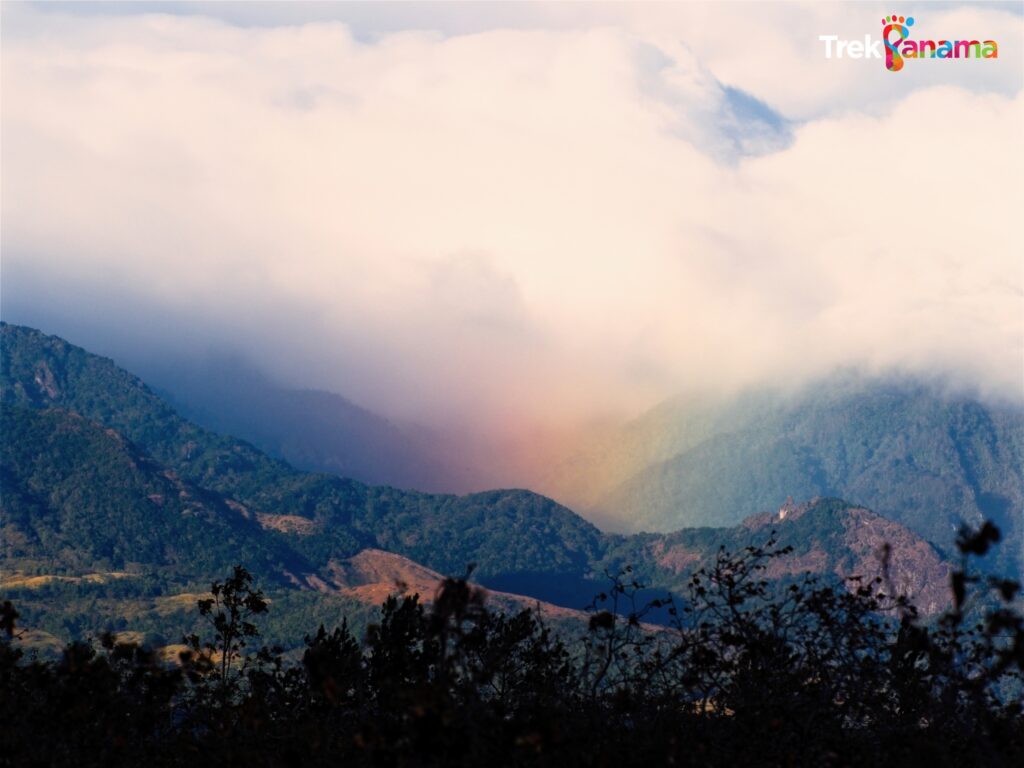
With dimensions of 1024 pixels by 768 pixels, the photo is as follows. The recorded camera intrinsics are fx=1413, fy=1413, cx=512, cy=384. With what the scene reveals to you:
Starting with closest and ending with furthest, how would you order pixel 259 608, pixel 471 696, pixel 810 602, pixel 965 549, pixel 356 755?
1. pixel 965 549
2. pixel 471 696
3. pixel 356 755
4. pixel 810 602
5. pixel 259 608

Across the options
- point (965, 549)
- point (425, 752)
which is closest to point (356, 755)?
point (425, 752)

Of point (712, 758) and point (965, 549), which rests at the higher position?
point (965, 549)

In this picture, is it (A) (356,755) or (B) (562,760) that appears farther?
(A) (356,755)

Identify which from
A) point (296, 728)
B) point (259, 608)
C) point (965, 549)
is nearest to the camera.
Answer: point (965, 549)

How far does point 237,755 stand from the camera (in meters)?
38.8

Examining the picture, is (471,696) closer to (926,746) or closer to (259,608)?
(926,746)

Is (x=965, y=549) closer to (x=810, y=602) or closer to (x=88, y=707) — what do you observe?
(x=810, y=602)

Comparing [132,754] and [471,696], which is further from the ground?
[471,696]

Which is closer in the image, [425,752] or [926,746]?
[425,752]

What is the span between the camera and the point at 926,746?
35094 mm

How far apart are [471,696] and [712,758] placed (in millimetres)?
9950

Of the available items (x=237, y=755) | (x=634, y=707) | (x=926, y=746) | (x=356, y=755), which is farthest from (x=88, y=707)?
(x=926, y=746)

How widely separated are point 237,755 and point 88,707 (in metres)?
4.35

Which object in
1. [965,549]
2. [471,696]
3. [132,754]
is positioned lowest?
[132,754]
